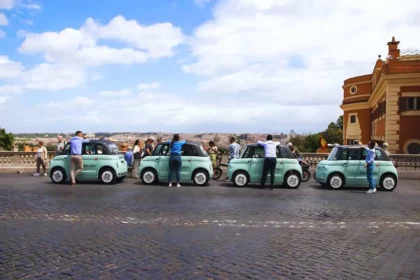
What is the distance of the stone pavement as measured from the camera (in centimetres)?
511

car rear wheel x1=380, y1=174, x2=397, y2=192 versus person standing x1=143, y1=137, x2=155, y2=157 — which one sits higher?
person standing x1=143, y1=137, x2=155, y2=157

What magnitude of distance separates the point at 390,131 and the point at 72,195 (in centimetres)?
2500

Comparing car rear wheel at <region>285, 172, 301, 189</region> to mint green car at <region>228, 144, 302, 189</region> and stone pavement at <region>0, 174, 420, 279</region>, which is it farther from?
stone pavement at <region>0, 174, 420, 279</region>

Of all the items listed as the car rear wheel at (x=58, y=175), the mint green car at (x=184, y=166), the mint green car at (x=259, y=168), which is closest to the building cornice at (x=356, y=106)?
the mint green car at (x=259, y=168)

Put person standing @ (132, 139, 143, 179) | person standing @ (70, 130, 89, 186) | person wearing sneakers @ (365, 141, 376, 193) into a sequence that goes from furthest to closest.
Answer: person standing @ (132, 139, 143, 179) → person standing @ (70, 130, 89, 186) → person wearing sneakers @ (365, 141, 376, 193)

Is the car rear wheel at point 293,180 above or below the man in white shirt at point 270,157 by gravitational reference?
below

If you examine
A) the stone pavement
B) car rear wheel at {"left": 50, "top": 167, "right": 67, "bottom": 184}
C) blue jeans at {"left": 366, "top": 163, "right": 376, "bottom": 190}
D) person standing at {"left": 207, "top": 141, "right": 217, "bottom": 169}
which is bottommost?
the stone pavement

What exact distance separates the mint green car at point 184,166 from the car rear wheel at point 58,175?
8.88 feet

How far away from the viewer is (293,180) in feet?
45.2

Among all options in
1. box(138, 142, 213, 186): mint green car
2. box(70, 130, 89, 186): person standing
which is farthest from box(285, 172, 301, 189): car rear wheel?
box(70, 130, 89, 186): person standing

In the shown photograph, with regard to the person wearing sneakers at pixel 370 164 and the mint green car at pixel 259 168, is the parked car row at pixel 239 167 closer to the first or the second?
the mint green car at pixel 259 168

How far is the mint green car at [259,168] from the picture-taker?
13773 millimetres

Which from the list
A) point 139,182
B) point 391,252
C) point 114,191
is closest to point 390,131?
point 139,182

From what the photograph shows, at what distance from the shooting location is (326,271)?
201 inches
